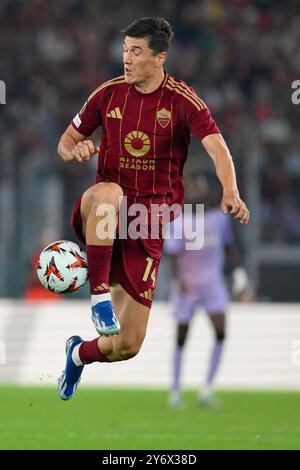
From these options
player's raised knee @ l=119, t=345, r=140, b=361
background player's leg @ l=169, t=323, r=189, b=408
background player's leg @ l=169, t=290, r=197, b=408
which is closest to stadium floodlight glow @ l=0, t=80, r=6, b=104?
background player's leg @ l=169, t=290, r=197, b=408

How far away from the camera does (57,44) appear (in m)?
18.3

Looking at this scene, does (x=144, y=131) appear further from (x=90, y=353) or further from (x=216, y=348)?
(x=216, y=348)

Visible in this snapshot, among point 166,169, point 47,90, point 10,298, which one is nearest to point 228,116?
point 47,90

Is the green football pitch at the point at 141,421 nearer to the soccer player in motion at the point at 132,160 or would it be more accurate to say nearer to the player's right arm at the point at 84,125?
the soccer player in motion at the point at 132,160

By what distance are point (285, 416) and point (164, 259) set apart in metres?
4.17

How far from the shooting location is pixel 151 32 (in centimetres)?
762

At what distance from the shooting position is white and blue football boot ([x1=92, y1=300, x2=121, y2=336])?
7402mm

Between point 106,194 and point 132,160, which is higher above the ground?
point 132,160

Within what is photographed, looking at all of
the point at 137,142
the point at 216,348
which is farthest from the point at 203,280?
the point at 137,142

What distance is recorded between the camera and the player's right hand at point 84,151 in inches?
290

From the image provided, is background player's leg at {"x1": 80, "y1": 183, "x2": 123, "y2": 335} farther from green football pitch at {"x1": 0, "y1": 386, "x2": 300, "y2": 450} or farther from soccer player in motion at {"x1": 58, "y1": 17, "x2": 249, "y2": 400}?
green football pitch at {"x1": 0, "y1": 386, "x2": 300, "y2": 450}

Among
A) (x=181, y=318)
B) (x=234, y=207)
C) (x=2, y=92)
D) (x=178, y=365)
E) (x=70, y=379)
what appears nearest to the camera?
(x=234, y=207)

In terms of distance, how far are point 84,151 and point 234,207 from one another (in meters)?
0.95

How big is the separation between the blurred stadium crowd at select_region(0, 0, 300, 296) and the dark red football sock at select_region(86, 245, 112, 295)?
7290 millimetres
